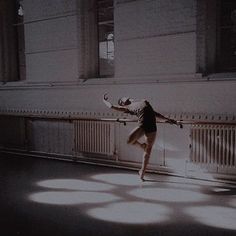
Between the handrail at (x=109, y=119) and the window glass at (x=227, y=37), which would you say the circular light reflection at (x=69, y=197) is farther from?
the window glass at (x=227, y=37)

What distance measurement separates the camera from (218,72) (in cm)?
684

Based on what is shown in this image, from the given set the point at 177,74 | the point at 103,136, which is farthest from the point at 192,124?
the point at 103,136

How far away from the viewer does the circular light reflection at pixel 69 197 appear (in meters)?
5.53

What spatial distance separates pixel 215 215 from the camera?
15.8 feet

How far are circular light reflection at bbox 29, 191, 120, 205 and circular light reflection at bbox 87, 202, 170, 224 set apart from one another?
37 cm

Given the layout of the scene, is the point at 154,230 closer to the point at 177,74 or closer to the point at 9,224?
the point at 9,224

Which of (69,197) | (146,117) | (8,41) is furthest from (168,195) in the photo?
(8,41)

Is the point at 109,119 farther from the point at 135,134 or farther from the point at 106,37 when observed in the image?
the point at 106,37

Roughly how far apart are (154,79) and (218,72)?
47.6 inches

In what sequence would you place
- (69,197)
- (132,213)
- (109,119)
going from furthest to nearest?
(109,119), (69,197), (132,213)

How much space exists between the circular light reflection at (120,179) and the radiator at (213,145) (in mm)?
1099

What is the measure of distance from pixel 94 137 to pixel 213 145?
269cm

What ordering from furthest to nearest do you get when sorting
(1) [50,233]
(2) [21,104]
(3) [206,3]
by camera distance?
1. (2) [21,104]
2. (3) [206,3]
3. (1) [50,233]

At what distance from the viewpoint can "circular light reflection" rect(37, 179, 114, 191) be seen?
20.5 feet
